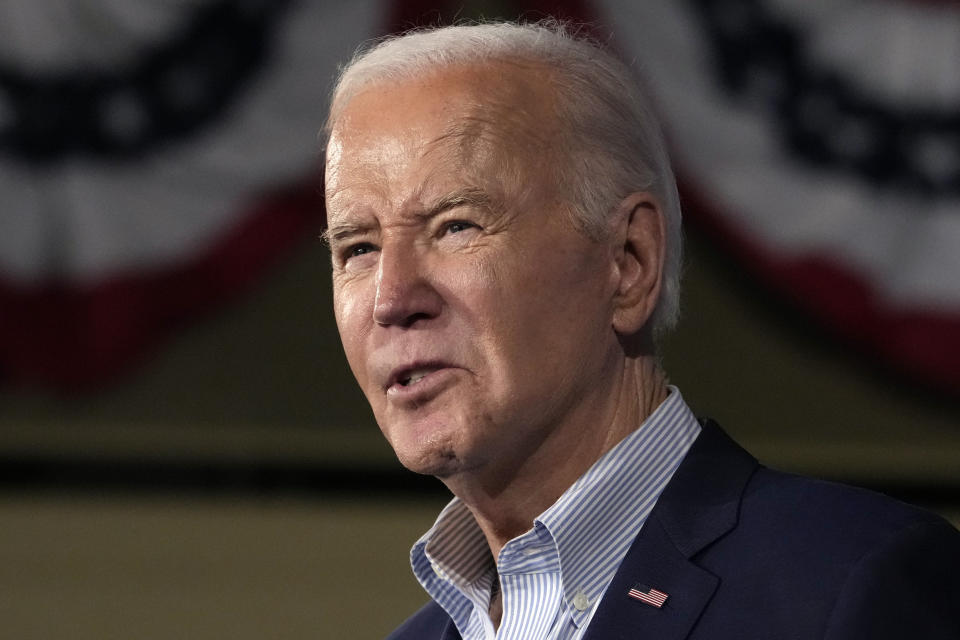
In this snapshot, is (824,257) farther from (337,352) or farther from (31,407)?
(31,407)

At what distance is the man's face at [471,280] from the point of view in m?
1.75

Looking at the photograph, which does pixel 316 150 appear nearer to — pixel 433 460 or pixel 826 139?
pixel 826 139

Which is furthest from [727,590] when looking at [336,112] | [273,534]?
[273,534]

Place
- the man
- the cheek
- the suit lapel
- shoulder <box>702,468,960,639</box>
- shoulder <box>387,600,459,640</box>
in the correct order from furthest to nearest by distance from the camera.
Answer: shoulder <box>387,600,459,640</box>
the cheek
the man
the suit lapel
shoulder <box>702,468,960,639</box>

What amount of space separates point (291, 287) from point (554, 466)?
2.63 metres

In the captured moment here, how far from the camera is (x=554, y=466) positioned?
1833mm

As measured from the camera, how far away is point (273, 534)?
4.27 m

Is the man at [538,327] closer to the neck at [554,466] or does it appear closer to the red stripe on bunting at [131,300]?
the neck at [554,466]

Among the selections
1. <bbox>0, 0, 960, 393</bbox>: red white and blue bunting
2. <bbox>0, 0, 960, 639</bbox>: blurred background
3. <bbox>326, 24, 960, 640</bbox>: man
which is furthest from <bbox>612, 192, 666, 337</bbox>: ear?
<bbox>0, 0, 960, 393</bbox>: red white and blue bunting

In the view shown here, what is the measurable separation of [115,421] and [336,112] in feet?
8.32

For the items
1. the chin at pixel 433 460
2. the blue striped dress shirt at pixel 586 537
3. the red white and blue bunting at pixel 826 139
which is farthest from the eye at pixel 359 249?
the red white and blue bunting at pixel 826 139

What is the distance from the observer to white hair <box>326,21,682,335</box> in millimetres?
1829

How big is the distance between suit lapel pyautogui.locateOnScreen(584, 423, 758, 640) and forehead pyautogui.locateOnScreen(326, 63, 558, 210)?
1.41ft

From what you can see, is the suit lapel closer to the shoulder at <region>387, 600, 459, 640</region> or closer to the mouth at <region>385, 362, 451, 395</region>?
the mouth at <region>385, 362, 451, 395</region>
